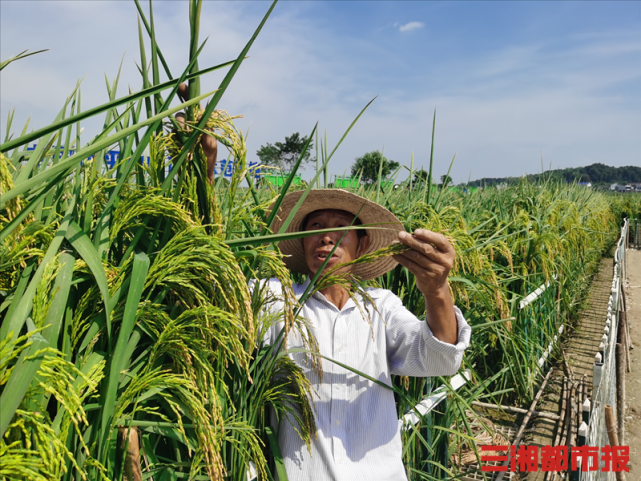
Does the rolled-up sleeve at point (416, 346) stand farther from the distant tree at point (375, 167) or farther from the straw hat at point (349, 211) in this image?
the distant tree at point (375, 167)

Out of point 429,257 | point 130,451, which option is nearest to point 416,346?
point 429,257

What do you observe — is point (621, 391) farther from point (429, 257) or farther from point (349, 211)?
point (429, 257)

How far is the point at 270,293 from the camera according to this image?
64.0 inches

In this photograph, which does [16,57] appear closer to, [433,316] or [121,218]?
[121,218]

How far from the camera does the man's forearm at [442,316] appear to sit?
180 centimetres

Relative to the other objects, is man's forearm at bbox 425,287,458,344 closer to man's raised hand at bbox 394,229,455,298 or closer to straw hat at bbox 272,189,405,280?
man's raised hand at bbox 394,229,455,298

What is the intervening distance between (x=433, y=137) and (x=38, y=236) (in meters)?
2.35

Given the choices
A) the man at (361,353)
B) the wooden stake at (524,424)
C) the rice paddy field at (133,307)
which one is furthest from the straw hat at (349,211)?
the wooden stake at (524,424)

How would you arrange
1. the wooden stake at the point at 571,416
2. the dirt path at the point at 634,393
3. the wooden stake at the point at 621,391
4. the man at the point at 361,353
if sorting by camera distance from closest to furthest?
the man at the point at 361,353, the wooden stake at the point at 571,416, the dirt path at the point at 634,393, the wooden stake at the point at 621,391

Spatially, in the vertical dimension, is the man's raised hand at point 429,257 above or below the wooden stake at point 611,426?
above

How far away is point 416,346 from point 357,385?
0.30 meters

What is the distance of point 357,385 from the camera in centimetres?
195

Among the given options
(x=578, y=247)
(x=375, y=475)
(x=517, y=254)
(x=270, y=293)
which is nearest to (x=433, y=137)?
(x=270, y=293)

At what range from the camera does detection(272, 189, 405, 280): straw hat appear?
210 cm
